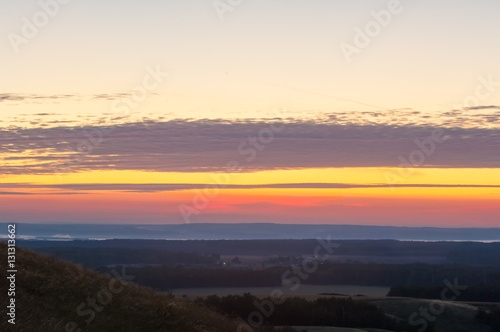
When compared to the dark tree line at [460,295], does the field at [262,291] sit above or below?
above

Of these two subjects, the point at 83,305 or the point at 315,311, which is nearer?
the point at 83,305

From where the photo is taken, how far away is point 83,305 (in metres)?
26.7

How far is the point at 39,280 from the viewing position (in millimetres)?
27484

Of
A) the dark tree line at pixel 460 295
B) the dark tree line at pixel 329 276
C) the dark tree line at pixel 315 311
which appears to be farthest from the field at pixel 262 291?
the dark tree line at pixel 315 311

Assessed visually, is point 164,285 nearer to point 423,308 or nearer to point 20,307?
point 423,308

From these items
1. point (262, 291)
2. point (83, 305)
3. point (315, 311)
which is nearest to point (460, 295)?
point (262, 291)

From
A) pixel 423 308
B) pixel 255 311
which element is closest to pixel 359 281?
pixel 423 308

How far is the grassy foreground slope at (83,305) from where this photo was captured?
24016mm

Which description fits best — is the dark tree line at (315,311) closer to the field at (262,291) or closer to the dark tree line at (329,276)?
the field at (262,291)

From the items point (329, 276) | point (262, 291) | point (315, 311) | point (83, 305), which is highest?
point (83, 305)

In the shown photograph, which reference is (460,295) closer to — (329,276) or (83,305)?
(329,276)

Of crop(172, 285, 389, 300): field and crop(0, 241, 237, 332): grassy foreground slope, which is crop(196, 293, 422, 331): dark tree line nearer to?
crop(172, 285, 389, 300): field

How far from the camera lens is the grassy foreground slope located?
24016mm

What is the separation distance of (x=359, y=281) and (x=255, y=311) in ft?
342
